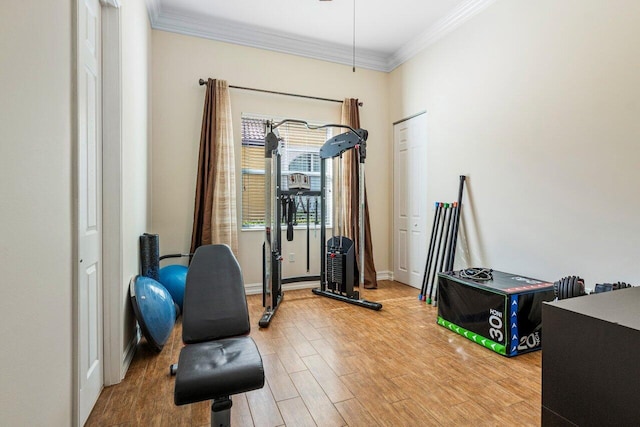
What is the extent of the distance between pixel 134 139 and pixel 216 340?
185cm

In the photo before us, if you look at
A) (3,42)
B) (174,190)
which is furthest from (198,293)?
(174,190)

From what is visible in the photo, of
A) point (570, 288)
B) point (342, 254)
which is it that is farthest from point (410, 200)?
point (570, 288)

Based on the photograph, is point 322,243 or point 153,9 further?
point 322,243

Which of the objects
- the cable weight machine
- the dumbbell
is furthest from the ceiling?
the dumbbell

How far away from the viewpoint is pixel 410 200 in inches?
176

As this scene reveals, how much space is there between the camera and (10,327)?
0.95 metres

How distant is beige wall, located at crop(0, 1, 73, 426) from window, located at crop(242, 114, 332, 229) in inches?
109

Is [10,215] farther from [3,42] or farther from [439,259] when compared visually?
[439,259]

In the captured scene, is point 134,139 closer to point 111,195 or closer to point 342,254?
point 111,195

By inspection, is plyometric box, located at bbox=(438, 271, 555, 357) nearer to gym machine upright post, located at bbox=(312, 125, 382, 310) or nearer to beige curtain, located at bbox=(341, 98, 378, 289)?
gym machine upright post, located at bbox=(312, 125, 382, 310)

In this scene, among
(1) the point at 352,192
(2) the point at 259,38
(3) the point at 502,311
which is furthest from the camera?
(1) the point at 352,192

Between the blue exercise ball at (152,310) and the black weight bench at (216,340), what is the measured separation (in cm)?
81

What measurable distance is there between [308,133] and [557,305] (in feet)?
12.6

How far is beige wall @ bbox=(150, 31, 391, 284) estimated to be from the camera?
3.74m
